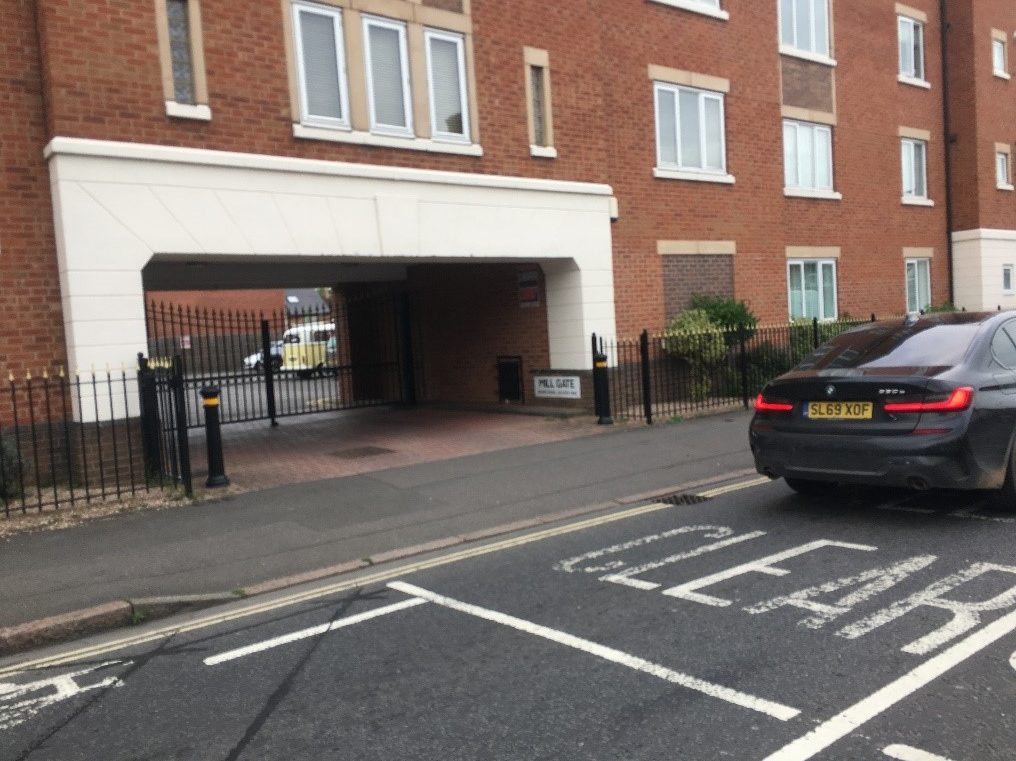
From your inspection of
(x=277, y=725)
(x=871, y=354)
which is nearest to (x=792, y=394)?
(x=871, y=354)

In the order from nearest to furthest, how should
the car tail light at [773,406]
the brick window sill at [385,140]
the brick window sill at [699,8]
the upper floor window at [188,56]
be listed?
1. the car tail light at [773,406]
2. the upper floor window at [188,56]
3. the brick window sill at [385,140]
4. the brick window sill at [699,8]

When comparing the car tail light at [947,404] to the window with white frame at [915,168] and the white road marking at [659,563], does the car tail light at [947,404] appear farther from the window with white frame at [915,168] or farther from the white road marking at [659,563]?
the window with white frame at [915,168]

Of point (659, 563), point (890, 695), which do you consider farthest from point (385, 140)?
point (890, 695)

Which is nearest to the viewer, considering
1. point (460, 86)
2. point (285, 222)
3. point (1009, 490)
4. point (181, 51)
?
point (1009, 490)

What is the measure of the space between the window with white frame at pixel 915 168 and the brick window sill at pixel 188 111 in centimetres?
1717

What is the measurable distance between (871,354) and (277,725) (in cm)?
524

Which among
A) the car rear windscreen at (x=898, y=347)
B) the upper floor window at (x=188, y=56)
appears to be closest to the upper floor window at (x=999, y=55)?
the car rear windscreen at (x=898, y=347)

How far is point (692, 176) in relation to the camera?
15555 mm

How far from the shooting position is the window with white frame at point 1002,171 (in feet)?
74.8

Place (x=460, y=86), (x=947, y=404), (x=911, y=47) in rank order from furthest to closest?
(x=911, y=47)
(x=460, y=86)
(x=947, y=404)

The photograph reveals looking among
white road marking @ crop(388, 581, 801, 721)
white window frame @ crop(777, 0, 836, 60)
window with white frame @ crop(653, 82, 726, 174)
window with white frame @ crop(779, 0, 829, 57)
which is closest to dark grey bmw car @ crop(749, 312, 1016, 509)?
white road marking @ crop(388, 581, 801, 721)

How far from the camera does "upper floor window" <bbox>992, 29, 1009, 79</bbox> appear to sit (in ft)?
73.6

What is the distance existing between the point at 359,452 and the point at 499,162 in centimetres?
457

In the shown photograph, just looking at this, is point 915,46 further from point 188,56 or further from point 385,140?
point 188,56
